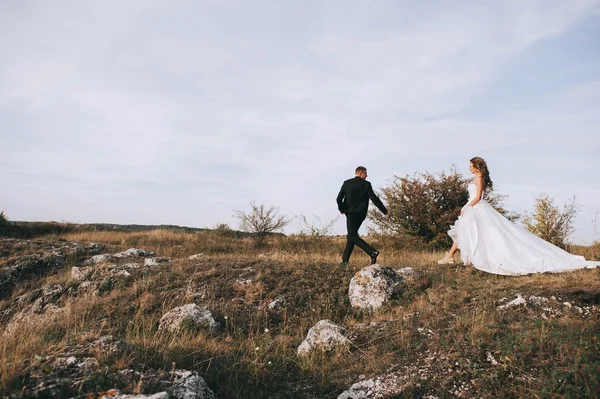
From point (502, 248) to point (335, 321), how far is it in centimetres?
426

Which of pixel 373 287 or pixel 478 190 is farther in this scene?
pixel 478 190

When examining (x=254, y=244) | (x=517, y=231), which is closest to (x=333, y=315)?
(x=517, y=231)

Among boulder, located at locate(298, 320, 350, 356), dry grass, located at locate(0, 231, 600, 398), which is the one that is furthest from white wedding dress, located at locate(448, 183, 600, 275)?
boulder, located at locate(298, 320, 350, 356)

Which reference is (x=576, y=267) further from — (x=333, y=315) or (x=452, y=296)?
(x=333, y=315)

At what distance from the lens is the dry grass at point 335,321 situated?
476 cm

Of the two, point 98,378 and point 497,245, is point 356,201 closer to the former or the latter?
point 497,245

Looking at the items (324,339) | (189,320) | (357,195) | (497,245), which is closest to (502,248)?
(497,245)

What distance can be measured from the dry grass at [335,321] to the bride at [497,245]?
37cm

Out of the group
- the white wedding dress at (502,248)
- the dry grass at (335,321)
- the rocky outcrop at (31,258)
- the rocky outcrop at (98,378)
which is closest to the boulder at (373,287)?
the dry grass at (335,321)

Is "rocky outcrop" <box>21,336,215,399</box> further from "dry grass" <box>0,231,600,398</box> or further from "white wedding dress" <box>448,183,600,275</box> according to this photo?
"white wedding dress" <box>448,183,600,275</box>

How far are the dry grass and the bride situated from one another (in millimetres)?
375

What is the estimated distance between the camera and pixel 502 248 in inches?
372

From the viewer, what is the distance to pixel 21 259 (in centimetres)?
1363

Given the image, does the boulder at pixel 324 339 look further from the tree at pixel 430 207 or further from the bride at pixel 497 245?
the tree at pixel 430 207
